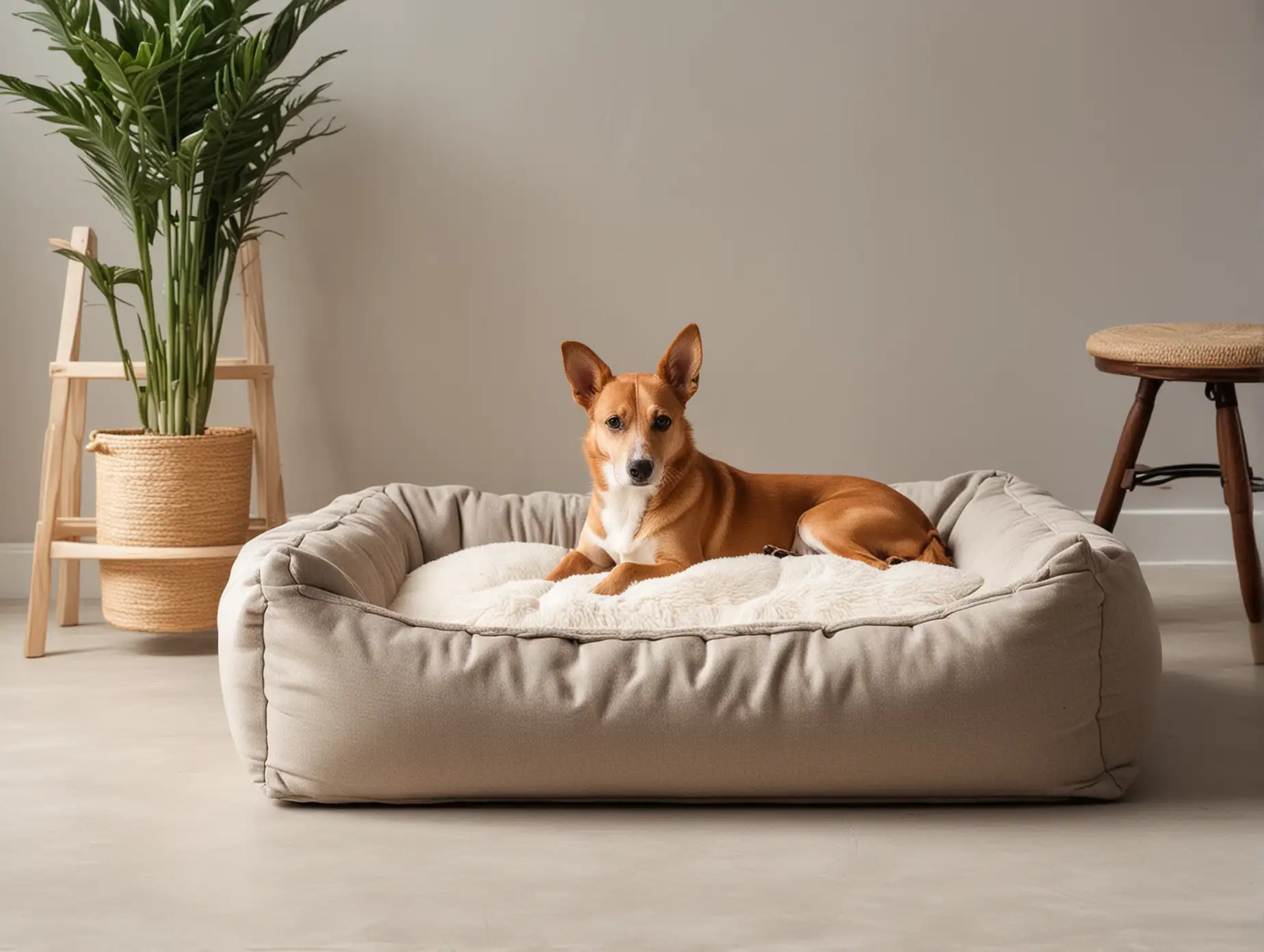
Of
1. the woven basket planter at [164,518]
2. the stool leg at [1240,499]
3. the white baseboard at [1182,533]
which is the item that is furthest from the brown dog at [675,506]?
the white baseboard at [1182,533]

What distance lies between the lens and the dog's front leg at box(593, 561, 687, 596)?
2487 mm

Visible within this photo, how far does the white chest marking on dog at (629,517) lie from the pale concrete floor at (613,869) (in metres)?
0.79

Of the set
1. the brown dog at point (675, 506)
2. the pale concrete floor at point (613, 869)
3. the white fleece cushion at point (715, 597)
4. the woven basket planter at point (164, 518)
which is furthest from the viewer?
the woven basket planter at point (164, 518)

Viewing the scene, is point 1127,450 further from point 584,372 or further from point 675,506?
point 584,372

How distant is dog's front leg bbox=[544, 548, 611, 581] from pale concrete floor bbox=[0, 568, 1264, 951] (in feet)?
2.57

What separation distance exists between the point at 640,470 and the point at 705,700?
74 cm

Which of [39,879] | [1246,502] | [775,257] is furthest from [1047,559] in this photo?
[775,257]

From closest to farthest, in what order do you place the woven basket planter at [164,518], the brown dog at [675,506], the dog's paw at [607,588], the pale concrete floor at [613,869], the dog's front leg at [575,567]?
the pale concrete floor at [613,869]
the dog's paw at [607,588]
the brown dog at [675,506]
the dog's front leg at [575,567]
the woven basket planter at [164,518]

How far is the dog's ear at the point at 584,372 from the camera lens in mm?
2639

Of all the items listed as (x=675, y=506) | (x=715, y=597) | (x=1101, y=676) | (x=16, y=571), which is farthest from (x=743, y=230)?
(x=16, y=571)

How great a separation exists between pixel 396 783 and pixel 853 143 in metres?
2.54

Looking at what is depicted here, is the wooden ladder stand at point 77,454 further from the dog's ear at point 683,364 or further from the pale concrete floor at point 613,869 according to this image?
the dog's ear at point 683,364

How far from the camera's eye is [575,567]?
2.76 meters

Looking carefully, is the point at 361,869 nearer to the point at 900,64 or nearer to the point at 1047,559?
the point at 1047,559
